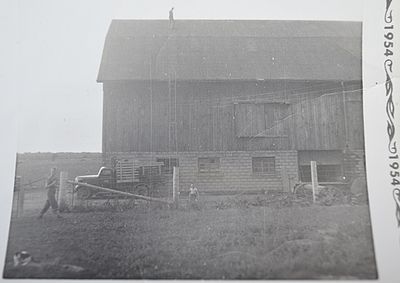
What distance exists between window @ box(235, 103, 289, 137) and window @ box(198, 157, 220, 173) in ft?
0.37

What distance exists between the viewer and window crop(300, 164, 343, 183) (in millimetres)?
939

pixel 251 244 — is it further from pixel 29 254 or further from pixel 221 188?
pixel 29 254

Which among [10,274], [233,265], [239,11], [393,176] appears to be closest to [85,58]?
[239,11]

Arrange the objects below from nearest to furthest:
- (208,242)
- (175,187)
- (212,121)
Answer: (208,242), (175,187), (212,121)

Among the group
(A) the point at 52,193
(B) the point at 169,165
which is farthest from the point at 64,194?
(B) the point at 169,165

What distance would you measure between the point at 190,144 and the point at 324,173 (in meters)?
0.42

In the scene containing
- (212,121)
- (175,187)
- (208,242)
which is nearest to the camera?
(208,242)

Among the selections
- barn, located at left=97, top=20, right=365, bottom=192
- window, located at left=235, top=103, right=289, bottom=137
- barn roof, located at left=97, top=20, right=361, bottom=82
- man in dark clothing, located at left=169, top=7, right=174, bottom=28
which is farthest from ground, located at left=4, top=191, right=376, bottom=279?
man in dark clothing, located at left=169, top=7, right=174, bottom=28

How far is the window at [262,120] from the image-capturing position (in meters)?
0.97

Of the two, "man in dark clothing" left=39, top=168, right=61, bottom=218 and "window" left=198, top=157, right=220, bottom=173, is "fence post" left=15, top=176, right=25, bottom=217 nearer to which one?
"man in dark clothing" left=39, top=168, right=61, bottom=218

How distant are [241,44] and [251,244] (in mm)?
640

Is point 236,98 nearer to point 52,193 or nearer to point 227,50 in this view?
point 227,50

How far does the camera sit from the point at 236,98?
103 centimetres

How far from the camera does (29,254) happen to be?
2.76ft
